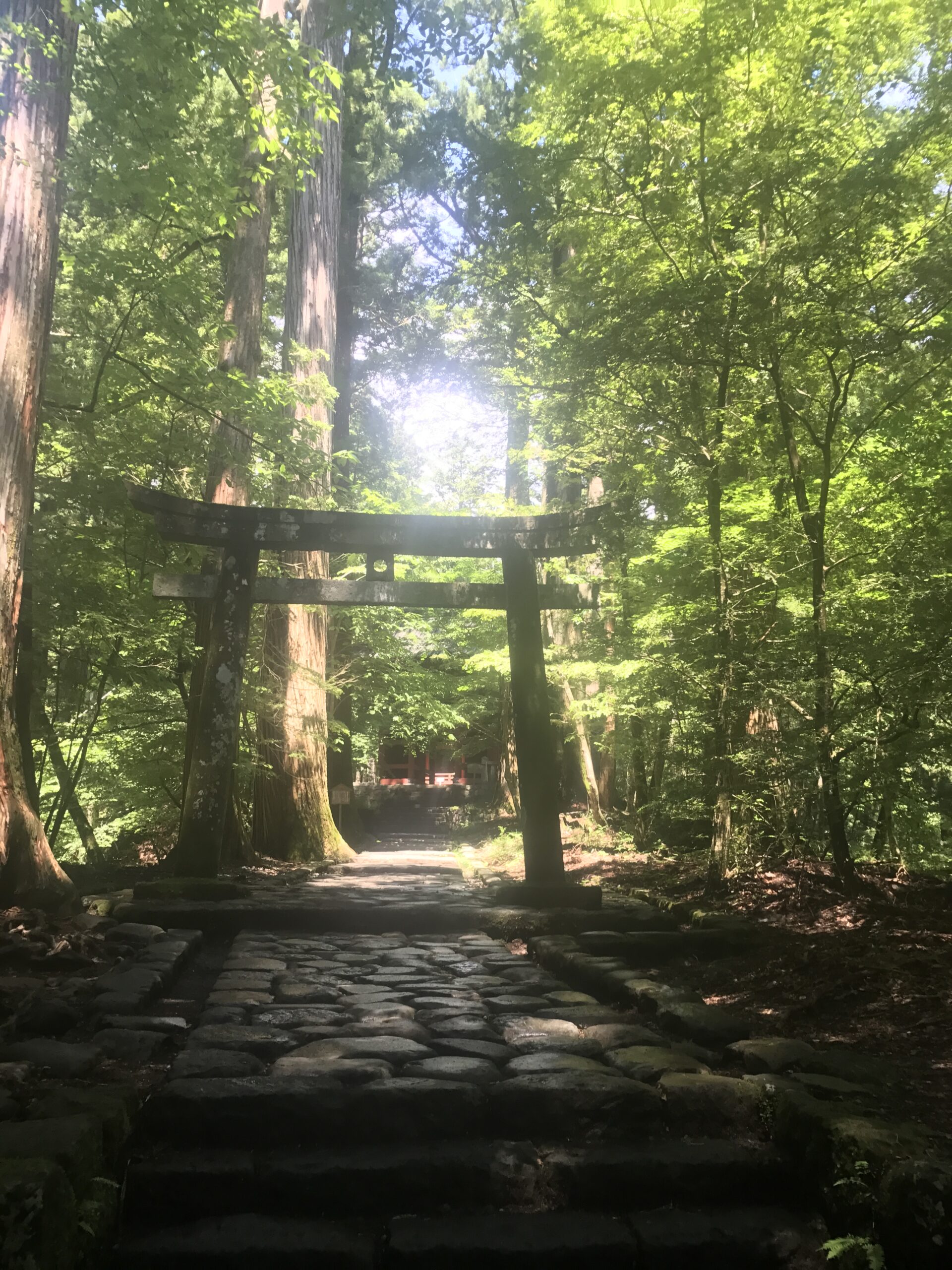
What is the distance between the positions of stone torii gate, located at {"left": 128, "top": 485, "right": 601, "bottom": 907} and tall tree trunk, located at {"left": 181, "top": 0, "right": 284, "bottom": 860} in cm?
52

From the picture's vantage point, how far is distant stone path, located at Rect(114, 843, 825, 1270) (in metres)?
2.23

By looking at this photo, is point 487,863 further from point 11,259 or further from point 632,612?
point 11,259

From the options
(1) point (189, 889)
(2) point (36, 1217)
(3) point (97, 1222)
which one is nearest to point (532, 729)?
(1) point (189, 889)

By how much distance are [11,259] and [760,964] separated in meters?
6.60

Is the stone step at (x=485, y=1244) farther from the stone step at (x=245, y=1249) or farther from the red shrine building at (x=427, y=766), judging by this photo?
the red shrine building at (x=427, y=766)

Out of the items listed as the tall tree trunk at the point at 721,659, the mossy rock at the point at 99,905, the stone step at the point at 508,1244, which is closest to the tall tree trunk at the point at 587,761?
the tall tree trunk at the point at 721,659

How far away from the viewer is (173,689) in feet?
35.7

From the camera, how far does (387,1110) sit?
2730mm

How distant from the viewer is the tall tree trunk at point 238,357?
8.68 meters

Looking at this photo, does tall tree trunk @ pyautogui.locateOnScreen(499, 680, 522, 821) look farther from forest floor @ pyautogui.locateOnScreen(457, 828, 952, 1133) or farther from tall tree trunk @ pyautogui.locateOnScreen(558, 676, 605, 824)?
forest floor @ pyautogui.locateOnScreen(457, 828, 952, 1133)

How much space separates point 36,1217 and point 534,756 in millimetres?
6069

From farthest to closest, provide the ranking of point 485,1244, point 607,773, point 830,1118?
point 607,773
point 830,1118
point 485,1244

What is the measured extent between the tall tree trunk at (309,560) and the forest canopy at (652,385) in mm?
120

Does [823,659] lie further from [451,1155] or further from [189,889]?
[189,889]
